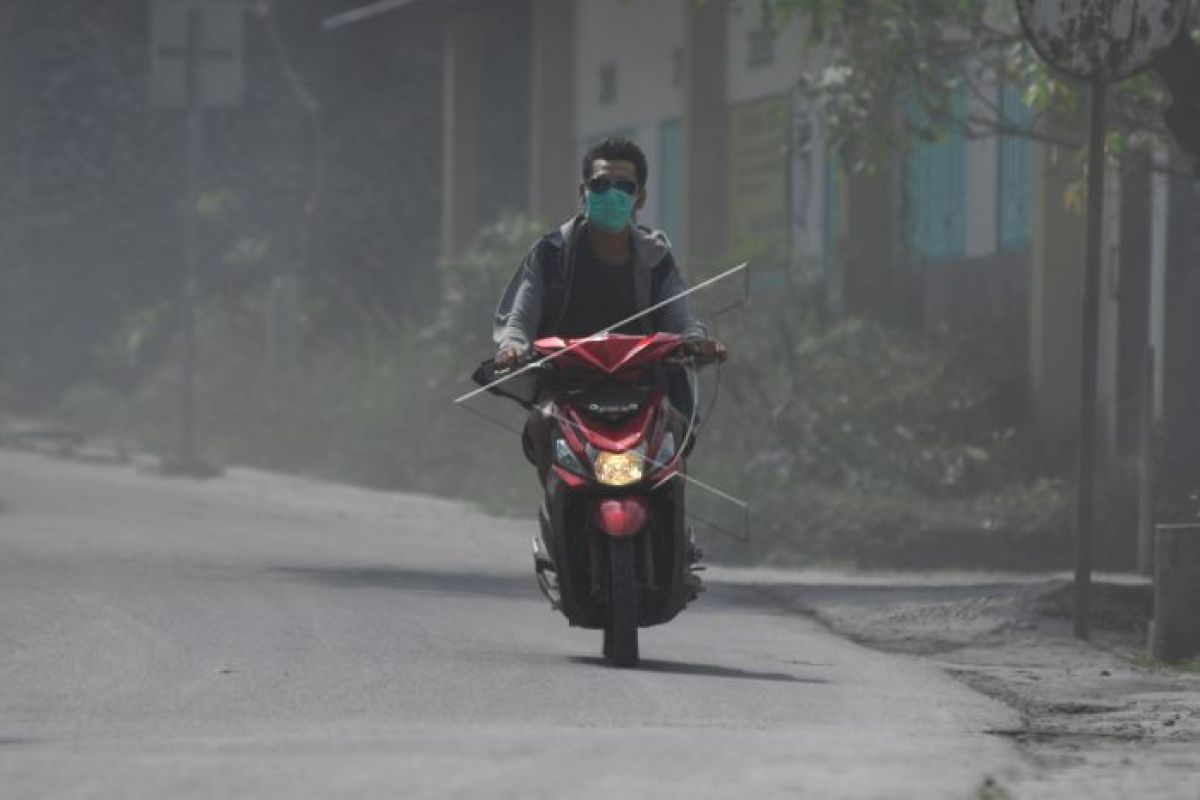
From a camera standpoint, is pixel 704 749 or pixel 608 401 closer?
pixel 704 749

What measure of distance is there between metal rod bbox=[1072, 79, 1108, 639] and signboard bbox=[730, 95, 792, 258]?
42.7 feet

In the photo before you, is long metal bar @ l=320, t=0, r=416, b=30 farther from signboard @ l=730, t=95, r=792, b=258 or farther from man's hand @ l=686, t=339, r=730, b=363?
man's hand @ l=686, t=339, r=730, b=363

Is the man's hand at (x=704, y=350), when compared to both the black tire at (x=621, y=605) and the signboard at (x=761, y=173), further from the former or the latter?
the signboard at (x=761, y=173)

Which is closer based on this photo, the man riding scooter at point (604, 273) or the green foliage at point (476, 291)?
the man riding scooter at point (604, 273)

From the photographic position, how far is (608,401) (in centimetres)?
1026

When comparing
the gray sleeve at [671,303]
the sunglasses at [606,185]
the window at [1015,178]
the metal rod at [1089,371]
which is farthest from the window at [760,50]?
the sunglasses at [606,185]

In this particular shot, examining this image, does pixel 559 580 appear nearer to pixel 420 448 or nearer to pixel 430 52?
pixel 420 448

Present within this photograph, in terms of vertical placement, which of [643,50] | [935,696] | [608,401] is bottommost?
[935,696]

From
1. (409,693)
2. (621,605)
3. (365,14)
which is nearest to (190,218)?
(365,14)

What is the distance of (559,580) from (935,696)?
4.48 ft

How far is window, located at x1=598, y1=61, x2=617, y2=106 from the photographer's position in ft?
101

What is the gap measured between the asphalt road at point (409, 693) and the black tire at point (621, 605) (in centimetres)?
10

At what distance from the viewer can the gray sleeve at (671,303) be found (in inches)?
424

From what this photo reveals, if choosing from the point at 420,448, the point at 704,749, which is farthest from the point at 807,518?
the point at 704,749
